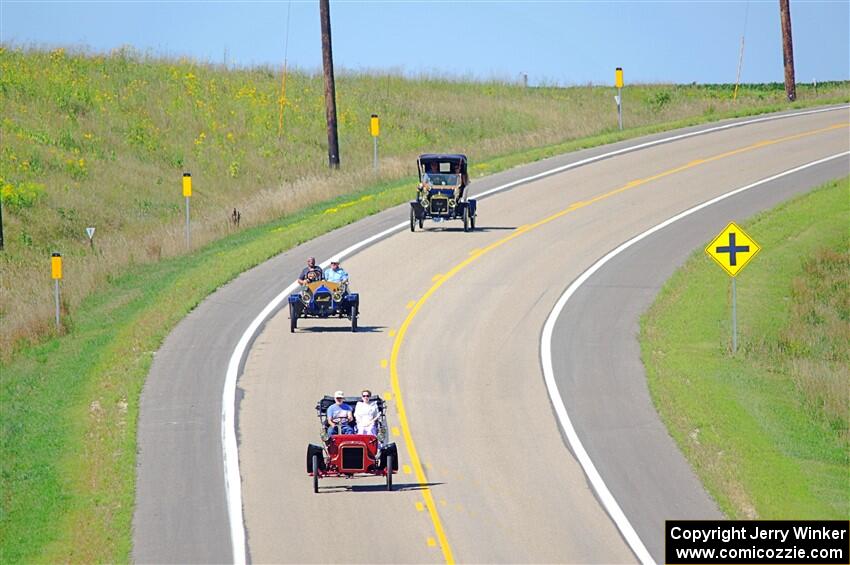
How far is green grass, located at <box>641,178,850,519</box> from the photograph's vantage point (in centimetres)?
2006

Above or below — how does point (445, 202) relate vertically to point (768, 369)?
above

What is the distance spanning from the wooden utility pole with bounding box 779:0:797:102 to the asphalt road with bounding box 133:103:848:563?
76.6ft

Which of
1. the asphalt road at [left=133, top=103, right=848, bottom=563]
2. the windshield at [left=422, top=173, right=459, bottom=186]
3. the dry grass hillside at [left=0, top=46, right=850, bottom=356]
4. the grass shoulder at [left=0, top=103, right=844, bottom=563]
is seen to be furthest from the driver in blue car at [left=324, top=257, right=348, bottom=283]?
the windshield at [left=422, top=173, right=459, bottom=186]

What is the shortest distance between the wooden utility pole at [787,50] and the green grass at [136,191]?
1.06 metres

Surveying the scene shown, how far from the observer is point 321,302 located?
94.7 ft

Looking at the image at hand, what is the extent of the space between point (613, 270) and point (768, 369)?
7.86 metres

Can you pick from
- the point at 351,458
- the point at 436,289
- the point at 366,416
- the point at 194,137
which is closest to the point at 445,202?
the point at 436,289

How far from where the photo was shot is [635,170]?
46812mm

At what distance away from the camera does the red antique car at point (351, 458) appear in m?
19.3

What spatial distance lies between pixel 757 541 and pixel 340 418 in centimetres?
622

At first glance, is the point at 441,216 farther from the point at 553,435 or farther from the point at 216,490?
the point at 216,490

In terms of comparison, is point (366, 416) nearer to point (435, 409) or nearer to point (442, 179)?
point (435, 409)

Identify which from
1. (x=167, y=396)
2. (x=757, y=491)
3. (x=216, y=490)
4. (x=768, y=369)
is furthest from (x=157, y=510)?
(x=768, y=369)

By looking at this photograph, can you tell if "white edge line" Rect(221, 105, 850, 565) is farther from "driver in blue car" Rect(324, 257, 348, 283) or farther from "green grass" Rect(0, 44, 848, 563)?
"driver in blue car" Rect(324, 257, 348, 283)
